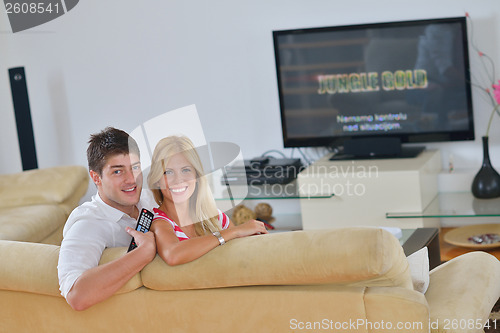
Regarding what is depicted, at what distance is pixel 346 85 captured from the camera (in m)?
4.70

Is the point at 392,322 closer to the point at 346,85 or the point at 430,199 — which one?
the point at 430,199

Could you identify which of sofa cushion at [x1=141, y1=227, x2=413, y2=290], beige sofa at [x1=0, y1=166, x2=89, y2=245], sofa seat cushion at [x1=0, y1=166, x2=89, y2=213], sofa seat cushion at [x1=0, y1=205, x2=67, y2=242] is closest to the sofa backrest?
sofa cushion at [x1=141, y1=227, x2=413, y2=290]

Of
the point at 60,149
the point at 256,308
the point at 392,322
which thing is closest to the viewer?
the point at 392,322

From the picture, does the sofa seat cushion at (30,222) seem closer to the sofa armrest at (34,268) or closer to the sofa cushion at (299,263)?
the sofa armrest at (34,268)

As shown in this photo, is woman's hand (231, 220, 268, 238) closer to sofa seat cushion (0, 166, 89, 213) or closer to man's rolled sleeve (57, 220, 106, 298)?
man's rolled sleeve (57, 220, 106, 298)

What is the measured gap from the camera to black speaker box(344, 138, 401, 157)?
183 inches

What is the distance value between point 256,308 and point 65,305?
568 millimetres

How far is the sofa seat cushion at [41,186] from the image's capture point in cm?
439

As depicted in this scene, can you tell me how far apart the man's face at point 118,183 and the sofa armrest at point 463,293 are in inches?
38.4

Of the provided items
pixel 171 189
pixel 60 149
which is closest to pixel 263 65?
pixel 60 149

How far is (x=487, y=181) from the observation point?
431 cm

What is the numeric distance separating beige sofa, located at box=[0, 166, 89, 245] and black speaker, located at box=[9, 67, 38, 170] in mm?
749

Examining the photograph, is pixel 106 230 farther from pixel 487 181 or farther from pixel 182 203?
pixel 487 181

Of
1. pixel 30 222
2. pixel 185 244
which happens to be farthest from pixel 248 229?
pixel 30 222
